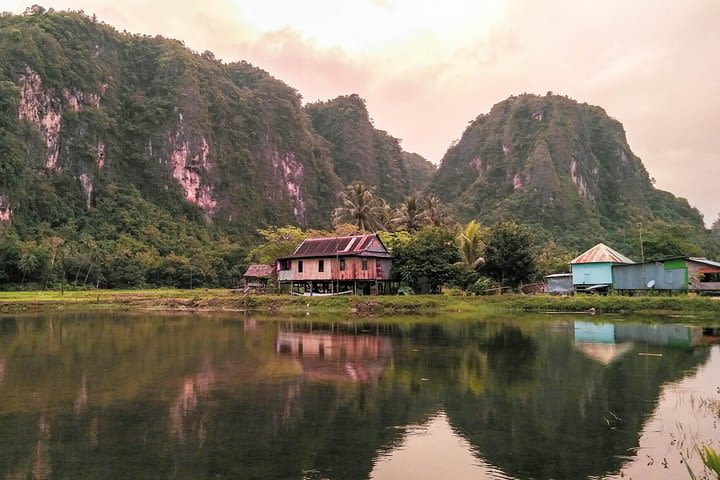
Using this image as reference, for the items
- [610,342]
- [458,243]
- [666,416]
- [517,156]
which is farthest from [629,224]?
[666,416]

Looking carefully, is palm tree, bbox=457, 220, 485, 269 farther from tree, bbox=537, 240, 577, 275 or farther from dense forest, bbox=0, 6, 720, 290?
tree, bbox=537, 240, 577, 275

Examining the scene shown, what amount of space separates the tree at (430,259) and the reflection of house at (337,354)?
15941 millimetres

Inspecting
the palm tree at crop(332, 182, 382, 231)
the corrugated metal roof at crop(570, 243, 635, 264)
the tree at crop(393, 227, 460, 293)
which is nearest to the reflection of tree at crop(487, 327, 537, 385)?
the tree at crop(393, 227, 460, 293)

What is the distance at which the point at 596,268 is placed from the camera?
119 feet

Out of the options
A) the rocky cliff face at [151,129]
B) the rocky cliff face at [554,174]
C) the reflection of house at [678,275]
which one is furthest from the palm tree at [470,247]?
the rocky cliff face at [151,129]

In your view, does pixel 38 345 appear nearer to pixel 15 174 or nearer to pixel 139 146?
pixel 15 174

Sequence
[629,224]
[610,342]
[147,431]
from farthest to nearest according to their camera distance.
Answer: [629,224] < [610,342] < [147,431]

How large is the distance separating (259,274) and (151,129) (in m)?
57.3

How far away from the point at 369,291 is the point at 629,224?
6558 cm

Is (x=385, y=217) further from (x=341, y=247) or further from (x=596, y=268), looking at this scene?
A: (x=596, y=268)

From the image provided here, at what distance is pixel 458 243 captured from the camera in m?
40.5

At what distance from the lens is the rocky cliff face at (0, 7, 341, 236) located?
81.9 metres

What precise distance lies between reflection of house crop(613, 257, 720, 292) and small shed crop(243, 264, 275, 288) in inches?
1164

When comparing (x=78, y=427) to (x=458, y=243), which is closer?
(x=78, y=427)
